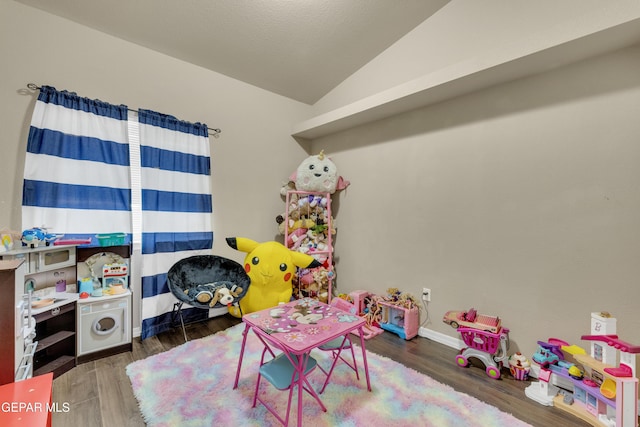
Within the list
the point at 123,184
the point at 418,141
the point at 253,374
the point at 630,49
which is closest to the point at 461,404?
the point at 253,374

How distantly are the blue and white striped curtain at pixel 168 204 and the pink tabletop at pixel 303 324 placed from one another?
4.67ft

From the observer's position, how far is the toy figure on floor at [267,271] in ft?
9.11

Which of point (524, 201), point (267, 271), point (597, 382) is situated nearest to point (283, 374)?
point (267, 271)

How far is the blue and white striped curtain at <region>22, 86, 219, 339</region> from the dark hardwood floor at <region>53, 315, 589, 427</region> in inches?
17.2

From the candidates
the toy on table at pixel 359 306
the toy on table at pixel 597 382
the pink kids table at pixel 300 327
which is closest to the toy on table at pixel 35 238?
the pink kids table at pixel 300 327

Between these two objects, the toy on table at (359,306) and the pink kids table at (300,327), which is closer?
the pink kids table at (300,327)

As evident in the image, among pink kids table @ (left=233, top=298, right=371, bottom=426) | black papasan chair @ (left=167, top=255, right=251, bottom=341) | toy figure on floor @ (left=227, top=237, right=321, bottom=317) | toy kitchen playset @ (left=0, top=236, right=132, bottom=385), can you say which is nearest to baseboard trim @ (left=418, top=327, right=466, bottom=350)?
pink kids table @ (left=233, top=298, right=371, bottom=426)

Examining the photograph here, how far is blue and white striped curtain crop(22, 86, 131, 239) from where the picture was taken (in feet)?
6.66

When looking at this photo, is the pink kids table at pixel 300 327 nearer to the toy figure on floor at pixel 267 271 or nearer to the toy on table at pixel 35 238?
the toy figure on floor at pixel 267 271

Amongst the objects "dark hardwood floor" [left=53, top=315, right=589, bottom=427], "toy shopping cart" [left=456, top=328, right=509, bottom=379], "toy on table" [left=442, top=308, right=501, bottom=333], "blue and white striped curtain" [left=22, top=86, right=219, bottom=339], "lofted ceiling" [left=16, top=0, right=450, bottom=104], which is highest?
"lofted ceiling" [left=16, top=0, right=450, bottom=104]

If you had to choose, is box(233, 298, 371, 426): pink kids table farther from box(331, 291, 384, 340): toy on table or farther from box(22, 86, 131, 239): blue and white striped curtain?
box(22, 86, 131, 239): blue and white striped curtain

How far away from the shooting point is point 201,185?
2842mm

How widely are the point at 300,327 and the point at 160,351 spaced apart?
1.54 m

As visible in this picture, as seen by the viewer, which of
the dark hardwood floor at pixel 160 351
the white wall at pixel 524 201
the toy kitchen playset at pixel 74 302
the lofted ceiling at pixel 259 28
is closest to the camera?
the dark hardwood floor at pixel 160 351
